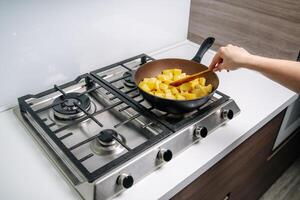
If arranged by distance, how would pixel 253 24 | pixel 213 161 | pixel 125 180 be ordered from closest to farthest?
pixel 125 180, pixel 213 161, pixel 253 24

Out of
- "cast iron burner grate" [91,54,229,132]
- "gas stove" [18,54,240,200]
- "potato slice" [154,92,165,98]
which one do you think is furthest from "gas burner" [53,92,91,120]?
"potato slice" [154,92,165,98]

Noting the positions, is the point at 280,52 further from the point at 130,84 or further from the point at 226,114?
the point at 130,84

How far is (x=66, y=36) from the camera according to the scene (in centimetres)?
100

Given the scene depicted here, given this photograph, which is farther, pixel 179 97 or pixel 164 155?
pixel 179 97

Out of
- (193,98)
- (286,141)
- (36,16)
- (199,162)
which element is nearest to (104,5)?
(36,16)

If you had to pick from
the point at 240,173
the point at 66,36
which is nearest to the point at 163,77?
the point at 66,36

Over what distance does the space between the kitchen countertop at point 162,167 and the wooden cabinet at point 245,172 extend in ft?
0.21

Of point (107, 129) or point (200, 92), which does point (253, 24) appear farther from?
point (107, 129)

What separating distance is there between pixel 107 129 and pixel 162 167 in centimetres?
18

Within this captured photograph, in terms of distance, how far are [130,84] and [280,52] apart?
1.96ft

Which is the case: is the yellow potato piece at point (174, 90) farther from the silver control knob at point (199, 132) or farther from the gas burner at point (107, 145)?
the gas burner at point (107, 145)

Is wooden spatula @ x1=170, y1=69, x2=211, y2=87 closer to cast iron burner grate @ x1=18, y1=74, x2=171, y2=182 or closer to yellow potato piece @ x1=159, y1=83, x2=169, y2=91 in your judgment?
yellow potato piece @ x1=159, y1=83, x2=169, y2=91

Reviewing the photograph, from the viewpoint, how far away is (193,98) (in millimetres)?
863

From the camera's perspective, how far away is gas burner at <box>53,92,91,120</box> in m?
0.88
